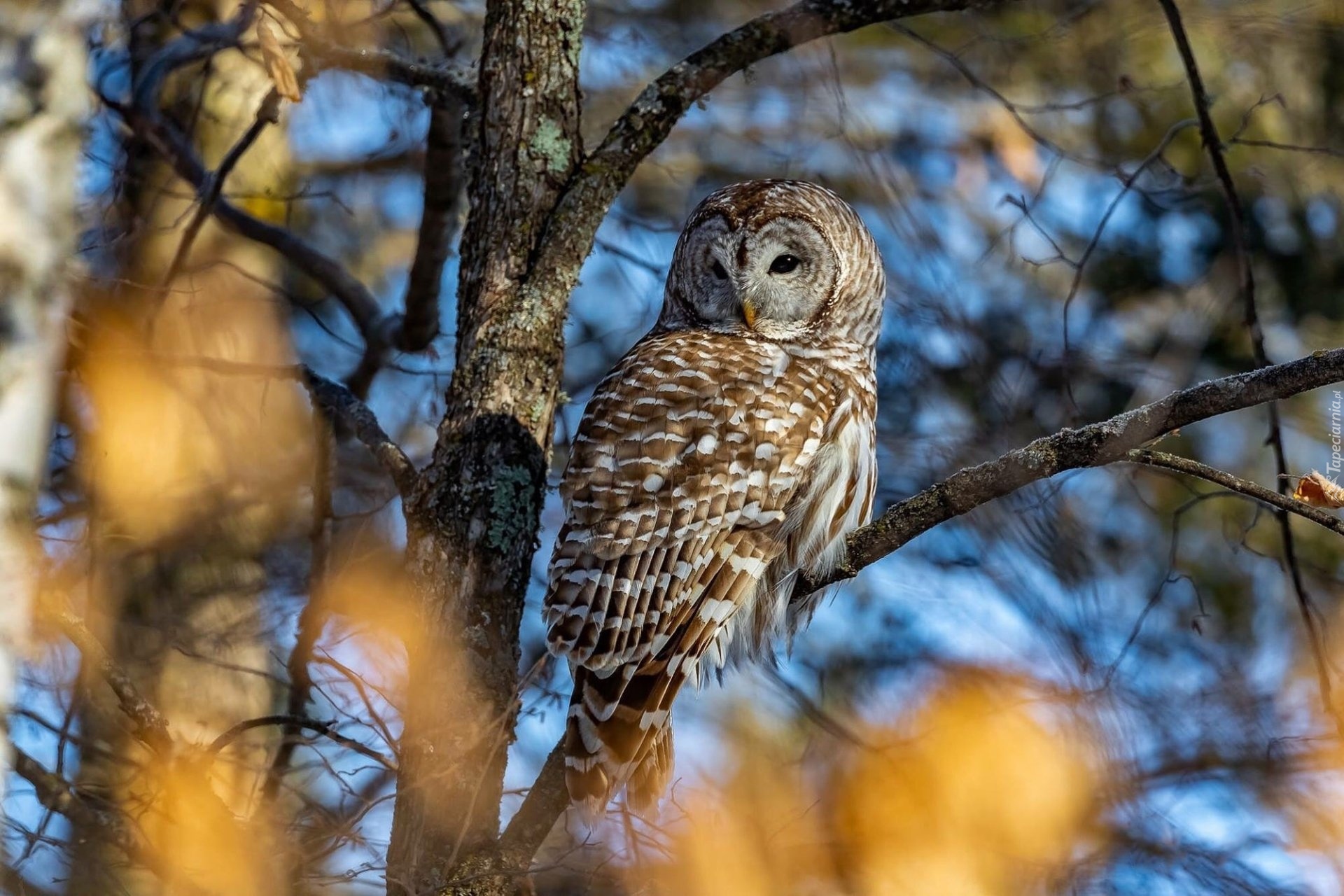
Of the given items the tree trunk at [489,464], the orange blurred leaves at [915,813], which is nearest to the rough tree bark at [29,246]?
the tree trunk at [489,464]

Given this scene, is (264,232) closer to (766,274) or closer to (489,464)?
(766,274)

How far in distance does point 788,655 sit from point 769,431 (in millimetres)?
630

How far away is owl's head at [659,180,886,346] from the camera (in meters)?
3.94

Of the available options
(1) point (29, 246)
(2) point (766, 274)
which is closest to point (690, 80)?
(2) point (766, 274)

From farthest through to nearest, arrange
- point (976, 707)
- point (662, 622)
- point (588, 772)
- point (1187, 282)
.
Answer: point (1187, 282) < point (976, 707) < point (662, 622) < point (588, 772)

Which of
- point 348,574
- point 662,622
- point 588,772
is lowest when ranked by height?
point 588,772

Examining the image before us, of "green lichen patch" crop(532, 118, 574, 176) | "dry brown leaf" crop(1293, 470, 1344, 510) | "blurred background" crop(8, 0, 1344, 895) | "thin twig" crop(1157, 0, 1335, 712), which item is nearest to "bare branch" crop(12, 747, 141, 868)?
"blurred background" crop(8, 0, 1344, 895)

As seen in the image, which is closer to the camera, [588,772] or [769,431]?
[588,772]

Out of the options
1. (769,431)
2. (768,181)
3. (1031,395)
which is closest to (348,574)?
(769,431)

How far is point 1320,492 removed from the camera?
244cm

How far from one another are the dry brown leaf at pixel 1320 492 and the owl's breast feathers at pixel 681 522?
1.14m

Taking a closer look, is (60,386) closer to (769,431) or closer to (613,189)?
(613,189)

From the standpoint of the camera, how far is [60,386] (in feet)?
13.6

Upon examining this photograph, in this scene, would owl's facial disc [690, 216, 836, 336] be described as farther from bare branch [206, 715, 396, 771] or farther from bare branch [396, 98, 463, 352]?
bare branch [206, 715, 396, 771]
